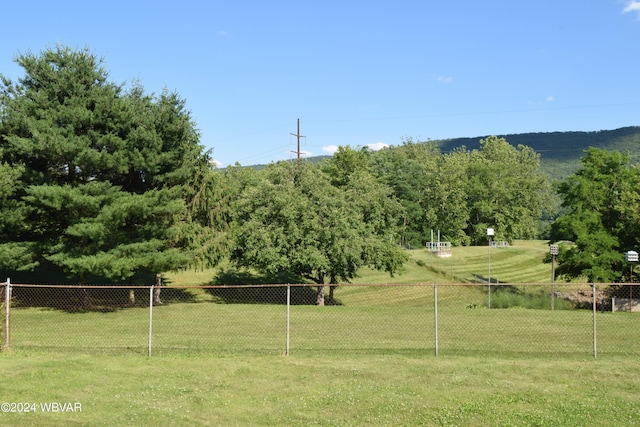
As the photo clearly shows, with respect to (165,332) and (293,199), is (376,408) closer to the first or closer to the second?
(165,332)

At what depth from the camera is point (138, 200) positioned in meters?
28.1

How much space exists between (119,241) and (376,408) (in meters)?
21.5

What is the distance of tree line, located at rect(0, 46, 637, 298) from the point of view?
27484 millimetres

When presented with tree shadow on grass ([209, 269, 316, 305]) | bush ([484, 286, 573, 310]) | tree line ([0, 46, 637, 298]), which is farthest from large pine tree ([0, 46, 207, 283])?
bush ([484, 286, 573, 310])

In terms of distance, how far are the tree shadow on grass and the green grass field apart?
11.9 meters

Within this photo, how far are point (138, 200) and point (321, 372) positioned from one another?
17242 millimetres

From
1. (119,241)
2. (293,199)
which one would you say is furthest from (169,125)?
(293,199)

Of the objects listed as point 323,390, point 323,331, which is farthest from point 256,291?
point 323,390

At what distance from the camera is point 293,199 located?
3594 centimetres

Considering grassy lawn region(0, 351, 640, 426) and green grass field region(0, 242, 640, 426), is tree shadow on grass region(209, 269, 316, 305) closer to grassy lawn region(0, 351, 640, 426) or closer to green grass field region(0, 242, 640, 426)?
green grass field region(0, 242, 640, 426)

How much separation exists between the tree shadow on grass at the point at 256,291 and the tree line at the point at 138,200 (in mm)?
2892

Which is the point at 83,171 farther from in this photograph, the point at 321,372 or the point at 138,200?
the point at 321,372

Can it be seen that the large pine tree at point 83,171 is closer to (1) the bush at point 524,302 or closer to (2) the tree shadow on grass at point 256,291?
(2) the tree shadow on grass at point 256,291

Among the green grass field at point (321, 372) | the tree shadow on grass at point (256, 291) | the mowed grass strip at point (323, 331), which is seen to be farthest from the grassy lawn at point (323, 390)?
the tree shadow on grass at point (256, 291)
